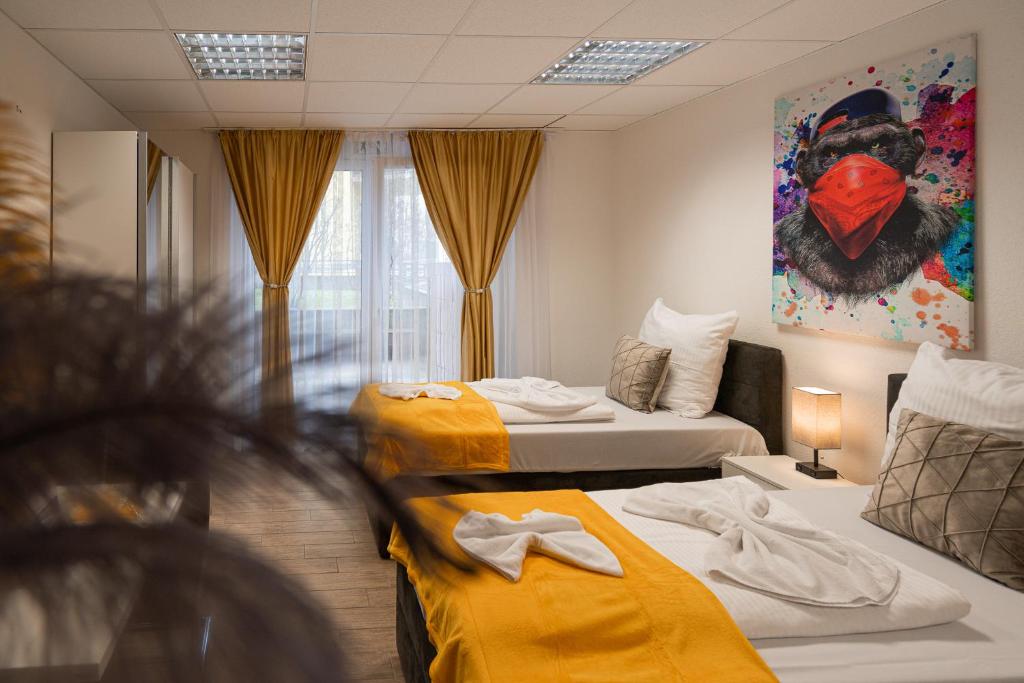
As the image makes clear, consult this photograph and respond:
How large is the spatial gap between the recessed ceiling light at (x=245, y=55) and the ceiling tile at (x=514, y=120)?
163cm

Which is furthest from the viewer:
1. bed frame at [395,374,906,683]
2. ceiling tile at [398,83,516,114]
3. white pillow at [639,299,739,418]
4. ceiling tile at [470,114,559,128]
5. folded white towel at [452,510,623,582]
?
ceiling tile at [470,114,559,128]

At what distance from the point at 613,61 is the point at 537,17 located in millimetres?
1016

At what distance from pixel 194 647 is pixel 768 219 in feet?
14.6

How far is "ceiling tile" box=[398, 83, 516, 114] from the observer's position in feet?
15.3

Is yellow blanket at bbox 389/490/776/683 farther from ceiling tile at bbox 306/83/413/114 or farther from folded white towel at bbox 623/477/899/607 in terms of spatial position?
ceiling tile at bbox 306/83/413/114

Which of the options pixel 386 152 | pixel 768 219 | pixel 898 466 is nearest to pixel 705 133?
pixel 768 219

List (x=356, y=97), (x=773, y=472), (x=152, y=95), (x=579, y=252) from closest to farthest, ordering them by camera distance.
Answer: (x=773, y=472), (x=152, y=95), (x=356, y=97), (x=579, y=252)

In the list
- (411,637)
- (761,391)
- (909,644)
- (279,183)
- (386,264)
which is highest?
(279,183)

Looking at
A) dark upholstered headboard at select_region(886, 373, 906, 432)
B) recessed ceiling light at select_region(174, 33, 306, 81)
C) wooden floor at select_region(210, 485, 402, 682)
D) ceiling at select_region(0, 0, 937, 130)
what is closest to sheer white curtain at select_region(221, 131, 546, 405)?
ceiling at select_region(0, 0, 937, 130)

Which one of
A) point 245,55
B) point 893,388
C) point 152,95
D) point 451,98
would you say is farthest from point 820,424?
point 152,95

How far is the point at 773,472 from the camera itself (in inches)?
145

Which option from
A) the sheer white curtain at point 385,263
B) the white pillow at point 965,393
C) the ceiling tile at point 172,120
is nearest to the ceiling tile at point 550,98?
the sheer white curtain at point 385,263

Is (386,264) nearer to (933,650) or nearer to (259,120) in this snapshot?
(259,120)

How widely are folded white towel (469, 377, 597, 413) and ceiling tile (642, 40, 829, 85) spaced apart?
183 cm
